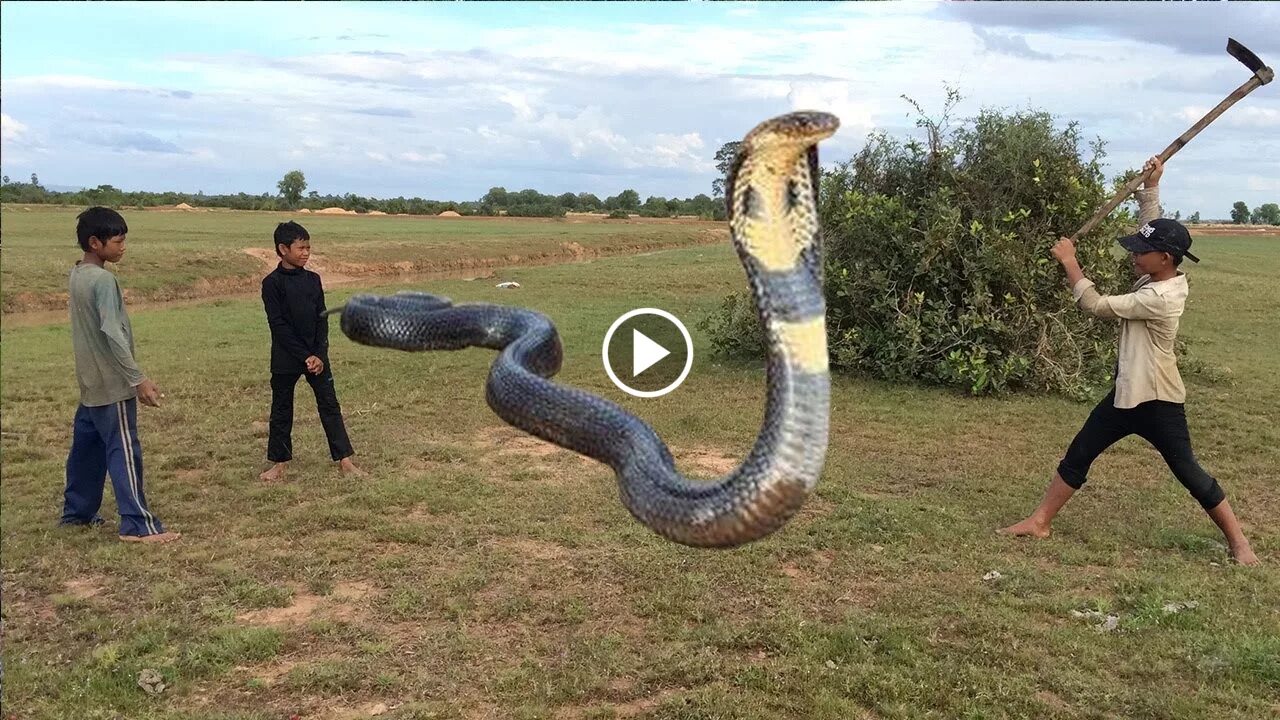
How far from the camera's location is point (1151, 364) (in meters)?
6.85

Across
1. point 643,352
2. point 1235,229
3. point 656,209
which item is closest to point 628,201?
point 656,209

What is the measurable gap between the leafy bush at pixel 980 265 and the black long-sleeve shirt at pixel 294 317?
25.6 ft

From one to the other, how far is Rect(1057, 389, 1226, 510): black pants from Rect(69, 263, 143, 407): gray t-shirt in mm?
7305

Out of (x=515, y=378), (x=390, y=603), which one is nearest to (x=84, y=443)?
(x=390, y=603)

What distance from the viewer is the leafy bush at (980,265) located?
42.5 feet

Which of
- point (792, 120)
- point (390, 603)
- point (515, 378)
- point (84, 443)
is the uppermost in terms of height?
point (792, 120)

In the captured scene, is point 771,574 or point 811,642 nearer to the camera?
point 811,642

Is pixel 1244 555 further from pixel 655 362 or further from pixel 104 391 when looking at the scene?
pixel 104 391

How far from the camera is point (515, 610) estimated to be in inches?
254

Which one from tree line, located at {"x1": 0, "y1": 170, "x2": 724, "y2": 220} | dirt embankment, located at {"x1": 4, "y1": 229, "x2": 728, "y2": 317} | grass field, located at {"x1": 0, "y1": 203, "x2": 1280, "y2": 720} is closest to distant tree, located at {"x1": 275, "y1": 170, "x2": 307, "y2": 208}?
tree line, located at {"x1": 0, "y1": 170, "x2": 724, "y2": 220}

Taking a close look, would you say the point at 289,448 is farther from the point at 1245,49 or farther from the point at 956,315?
the point at 956,315

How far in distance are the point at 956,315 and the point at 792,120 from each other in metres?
12.5

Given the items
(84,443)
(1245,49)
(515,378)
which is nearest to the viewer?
(515,378)

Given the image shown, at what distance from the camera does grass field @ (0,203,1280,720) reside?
17.6 feet
